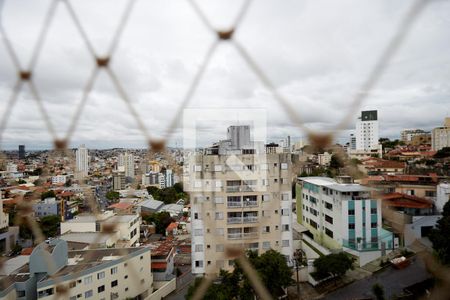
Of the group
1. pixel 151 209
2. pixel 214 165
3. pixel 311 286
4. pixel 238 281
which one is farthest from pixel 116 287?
pixel 151 209

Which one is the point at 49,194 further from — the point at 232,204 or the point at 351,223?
the point at 351,223

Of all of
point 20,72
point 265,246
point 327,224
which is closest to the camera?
point 20,72

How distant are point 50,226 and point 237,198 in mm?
5753

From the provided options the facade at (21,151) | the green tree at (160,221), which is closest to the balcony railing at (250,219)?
the facade at (21,151)

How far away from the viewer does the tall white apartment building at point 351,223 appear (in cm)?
379

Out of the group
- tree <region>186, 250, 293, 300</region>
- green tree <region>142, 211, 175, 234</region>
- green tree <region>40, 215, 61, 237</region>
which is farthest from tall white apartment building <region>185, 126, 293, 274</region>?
green tree <region>40, 215, 61, 237</region>

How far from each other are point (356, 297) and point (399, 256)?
84 centimetres

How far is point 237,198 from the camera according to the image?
9.78 ft

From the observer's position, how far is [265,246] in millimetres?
3338

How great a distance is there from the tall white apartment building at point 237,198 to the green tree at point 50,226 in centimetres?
491

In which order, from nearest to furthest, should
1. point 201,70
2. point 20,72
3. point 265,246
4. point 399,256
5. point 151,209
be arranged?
point 201,70 < point 20,72 < point 265,246 < point 399,256 < point 151,209

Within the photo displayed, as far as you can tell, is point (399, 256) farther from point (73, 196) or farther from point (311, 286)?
point (73, 196)

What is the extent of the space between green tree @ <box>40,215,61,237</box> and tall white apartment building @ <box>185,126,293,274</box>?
16.1ft

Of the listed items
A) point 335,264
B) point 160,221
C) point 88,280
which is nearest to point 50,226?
point 160,221
